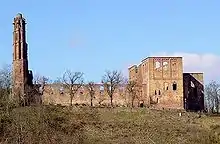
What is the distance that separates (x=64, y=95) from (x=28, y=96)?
9.98m

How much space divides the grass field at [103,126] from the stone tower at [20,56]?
24.3 ft

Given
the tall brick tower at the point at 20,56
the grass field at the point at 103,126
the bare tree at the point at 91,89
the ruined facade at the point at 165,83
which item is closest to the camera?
the grass field at the point at 103,126

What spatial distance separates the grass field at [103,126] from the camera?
46531 millimetres

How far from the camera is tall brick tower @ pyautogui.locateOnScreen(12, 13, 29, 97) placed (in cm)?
7000

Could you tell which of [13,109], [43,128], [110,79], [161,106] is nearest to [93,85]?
[110,79]

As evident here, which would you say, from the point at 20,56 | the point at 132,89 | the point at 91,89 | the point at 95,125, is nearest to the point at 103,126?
the point at 95,125

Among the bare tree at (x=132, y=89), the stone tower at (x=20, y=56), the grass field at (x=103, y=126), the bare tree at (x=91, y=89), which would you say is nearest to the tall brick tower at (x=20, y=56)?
the stone tower at (x=20, y=56)

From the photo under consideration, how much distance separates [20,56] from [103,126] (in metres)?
Result: 17.6

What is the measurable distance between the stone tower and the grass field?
7.39 metres

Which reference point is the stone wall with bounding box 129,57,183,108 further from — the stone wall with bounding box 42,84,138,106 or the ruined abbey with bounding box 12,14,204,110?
the stone wall with bounding box 42,84,138,106

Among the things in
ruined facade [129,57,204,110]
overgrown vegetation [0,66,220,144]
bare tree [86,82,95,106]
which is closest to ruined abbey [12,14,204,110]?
ruined facade [129,57,204,110]

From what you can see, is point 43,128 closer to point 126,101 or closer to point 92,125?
point 92,125

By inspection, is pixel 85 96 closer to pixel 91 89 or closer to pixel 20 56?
pixel 91 89

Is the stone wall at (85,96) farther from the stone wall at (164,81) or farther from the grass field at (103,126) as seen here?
the grass field at (103,126)
